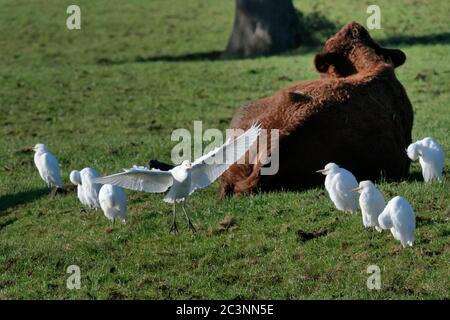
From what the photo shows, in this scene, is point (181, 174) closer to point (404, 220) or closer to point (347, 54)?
point (404, 220)

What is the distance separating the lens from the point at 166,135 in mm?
19516

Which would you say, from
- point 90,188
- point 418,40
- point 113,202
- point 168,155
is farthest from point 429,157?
point 418,40

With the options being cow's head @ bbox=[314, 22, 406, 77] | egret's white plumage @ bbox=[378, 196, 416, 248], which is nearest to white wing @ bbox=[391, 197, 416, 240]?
egret's white plumage @ bbox=[378, 196, 416, 248]

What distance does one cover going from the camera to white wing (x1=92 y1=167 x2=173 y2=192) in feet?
35.9

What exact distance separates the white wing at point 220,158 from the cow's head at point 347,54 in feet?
12.6

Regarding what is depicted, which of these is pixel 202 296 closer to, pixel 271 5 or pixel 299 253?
pixel 299 253

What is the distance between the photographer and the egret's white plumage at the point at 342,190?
10.8 m

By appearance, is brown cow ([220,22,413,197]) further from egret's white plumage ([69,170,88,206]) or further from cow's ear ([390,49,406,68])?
egret's white plumage ([69,170,88,206])

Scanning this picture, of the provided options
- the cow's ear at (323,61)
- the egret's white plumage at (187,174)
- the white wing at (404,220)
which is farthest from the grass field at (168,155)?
the cow's ear at (323,61)

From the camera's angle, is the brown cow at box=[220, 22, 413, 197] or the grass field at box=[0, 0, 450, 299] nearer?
the grass field at box=[0, 0, 450, 299]

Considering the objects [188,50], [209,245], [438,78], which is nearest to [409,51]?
[438,78]

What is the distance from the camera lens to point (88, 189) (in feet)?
41.9

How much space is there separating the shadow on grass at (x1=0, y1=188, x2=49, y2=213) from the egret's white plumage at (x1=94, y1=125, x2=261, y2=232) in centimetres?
360

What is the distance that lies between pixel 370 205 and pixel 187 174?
199 centimetres
